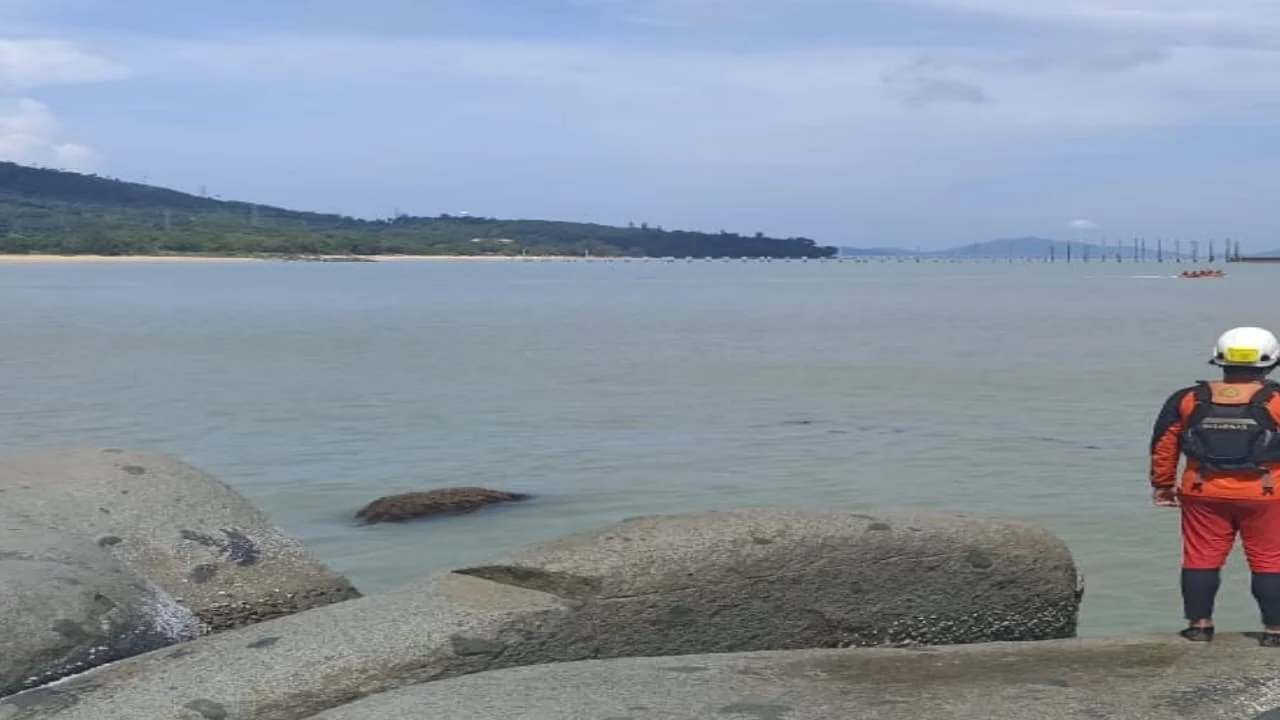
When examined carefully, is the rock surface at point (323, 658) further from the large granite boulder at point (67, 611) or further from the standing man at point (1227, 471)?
the standing man at point (1227, 471)

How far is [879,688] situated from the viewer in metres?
6.48

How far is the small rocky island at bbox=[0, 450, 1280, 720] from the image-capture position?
20.8ft

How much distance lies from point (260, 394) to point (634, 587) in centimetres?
2452

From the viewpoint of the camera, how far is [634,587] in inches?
302

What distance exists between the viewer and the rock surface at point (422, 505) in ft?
50.2

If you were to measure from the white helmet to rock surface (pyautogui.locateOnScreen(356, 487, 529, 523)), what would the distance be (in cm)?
929

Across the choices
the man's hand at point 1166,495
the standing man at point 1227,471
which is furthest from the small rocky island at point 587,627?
the man's hand at point 1166,495

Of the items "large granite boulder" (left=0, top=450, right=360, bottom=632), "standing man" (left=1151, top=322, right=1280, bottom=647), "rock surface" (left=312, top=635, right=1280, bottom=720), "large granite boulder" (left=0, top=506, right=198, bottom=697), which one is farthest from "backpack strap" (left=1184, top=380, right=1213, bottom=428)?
"large granite boulder" (left=0, top=506, right=198, bottom=697)

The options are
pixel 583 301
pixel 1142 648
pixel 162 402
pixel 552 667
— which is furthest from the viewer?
pixel 583 301

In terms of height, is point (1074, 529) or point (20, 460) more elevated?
point (20, 460)

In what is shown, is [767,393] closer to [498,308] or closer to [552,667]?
[552,667]

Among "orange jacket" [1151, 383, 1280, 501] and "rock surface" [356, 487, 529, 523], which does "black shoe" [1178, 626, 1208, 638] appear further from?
"rock surface" [356, 487, 529, 523]

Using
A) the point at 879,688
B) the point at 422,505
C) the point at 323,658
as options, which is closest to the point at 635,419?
the point at 422,505

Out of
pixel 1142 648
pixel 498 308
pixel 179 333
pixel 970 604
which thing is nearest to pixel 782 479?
pixel 970 604
